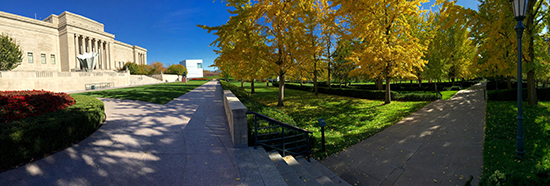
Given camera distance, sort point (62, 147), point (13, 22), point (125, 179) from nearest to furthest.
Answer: point (125, 179) → point (62, 147) → point (13, 22)

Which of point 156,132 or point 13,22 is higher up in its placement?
point 13,22

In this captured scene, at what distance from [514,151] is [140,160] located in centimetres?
856

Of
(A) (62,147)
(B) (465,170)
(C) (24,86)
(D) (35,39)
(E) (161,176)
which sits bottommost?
(B) (465,170)

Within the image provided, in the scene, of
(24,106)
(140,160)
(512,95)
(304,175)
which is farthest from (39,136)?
(512,95)

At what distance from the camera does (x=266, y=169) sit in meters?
3.64

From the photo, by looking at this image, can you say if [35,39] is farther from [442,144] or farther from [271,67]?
[442,144]

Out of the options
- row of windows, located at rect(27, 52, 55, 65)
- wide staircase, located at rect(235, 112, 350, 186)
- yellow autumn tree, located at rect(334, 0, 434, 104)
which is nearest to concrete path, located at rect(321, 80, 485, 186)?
wide staircase, located at rect(235, 112, 350, 186)

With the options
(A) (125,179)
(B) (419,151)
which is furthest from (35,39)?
(B) (419,151)

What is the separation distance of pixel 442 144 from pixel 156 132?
861 centimetres

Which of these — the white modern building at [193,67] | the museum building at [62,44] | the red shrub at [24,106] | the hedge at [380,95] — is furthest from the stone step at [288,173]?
the white modern building at [193,67]

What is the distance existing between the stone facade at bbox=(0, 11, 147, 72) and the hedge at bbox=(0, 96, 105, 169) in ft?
192

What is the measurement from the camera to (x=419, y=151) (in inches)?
231

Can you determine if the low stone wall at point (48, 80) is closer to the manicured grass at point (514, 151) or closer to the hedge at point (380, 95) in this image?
the hedge at point (380, 95)

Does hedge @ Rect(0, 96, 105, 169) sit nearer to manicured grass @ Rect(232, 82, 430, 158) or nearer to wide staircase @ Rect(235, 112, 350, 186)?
wide staircase @ Rect(235, 112, 350, 186)
